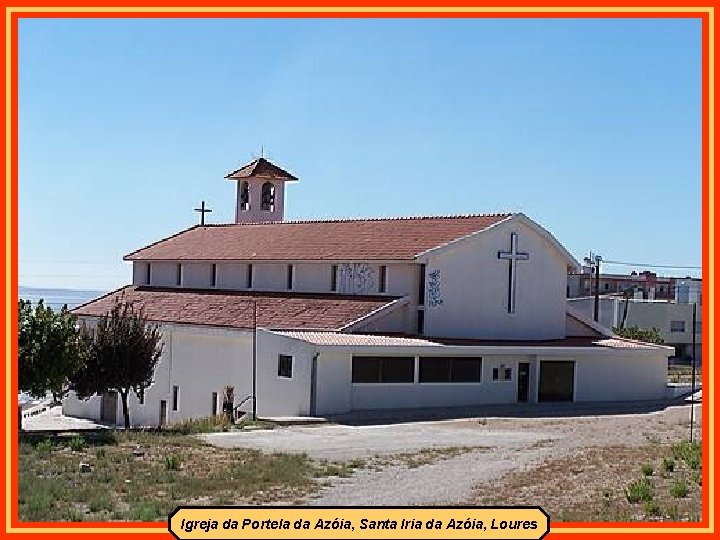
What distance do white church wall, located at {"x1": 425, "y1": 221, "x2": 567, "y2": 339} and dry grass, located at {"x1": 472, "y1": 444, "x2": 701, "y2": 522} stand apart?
16467 millimetres

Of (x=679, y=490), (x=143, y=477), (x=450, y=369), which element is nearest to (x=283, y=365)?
(x=450, y=369)

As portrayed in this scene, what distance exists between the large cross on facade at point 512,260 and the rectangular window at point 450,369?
15.6 ft

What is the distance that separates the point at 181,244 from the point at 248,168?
5731 mm

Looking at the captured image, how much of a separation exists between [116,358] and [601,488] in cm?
1901

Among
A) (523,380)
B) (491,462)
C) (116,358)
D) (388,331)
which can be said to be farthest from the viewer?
(523,380)

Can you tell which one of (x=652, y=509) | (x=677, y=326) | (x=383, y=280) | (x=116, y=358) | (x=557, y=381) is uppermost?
(x=383, y=280)

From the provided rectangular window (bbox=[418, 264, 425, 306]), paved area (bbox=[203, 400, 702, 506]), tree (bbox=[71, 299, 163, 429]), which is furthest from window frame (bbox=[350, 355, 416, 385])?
tree (bbox=[71, 299, 163, 429])

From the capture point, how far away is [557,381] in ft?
136

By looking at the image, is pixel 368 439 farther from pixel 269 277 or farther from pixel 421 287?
pixel 269 277

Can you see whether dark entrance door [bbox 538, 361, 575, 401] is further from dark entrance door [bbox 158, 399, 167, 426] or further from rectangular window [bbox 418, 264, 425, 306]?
dark entrance door [bbox 158, 399, 167, 426]

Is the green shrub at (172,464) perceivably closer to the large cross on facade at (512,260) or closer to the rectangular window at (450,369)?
the rectangular window at (450,369)

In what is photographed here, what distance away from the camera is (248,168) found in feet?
194

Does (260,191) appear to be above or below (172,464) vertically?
above

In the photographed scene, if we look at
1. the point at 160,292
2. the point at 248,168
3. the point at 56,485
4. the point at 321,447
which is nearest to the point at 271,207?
the point at 248,168
